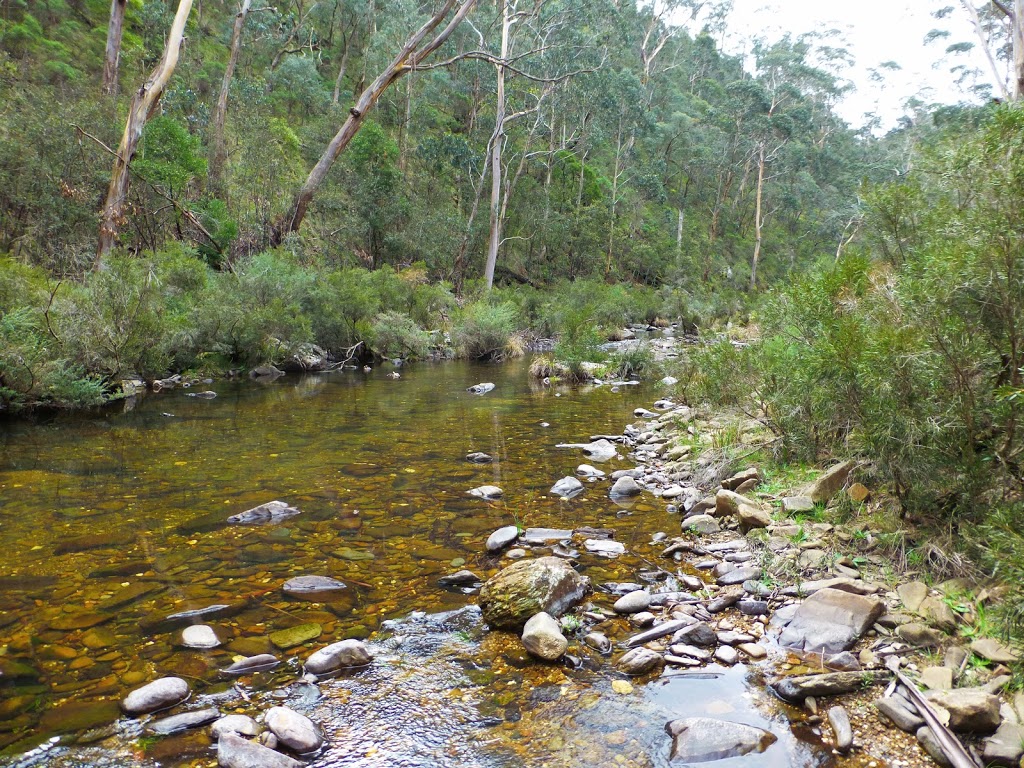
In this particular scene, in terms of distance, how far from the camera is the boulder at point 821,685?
228 cm

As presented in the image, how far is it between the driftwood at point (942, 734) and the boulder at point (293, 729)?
6.61ft

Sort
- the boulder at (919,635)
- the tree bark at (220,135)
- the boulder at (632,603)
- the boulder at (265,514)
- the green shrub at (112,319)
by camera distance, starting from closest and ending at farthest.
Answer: the boulder at (919,635), the boulder at (632,603), the boulder at (265,514), the green shrub at (112,319), the tree bark at (220,135)

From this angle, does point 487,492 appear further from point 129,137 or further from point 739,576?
point 129,137

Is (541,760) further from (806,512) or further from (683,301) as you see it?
(683,301)

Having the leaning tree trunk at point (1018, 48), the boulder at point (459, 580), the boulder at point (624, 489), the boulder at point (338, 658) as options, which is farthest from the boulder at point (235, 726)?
the leaning tree trunk at point (1018, 48)

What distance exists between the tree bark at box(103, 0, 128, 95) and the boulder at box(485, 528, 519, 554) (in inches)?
593

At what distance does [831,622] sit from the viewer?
8.71ft

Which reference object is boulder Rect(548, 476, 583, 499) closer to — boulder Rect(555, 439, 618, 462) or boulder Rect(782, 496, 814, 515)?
boulder Rect(555, 439, 618, 462)

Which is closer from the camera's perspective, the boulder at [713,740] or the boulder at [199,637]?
the boulder at [713,740]

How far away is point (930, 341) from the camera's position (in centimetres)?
271

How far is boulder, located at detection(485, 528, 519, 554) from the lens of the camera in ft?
12.5

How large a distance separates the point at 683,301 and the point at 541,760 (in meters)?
24.8

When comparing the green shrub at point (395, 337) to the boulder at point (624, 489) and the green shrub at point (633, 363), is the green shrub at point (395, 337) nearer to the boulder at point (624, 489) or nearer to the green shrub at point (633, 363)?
the green shrub at point (633, 363)

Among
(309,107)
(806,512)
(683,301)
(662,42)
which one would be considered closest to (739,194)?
(662,42)
